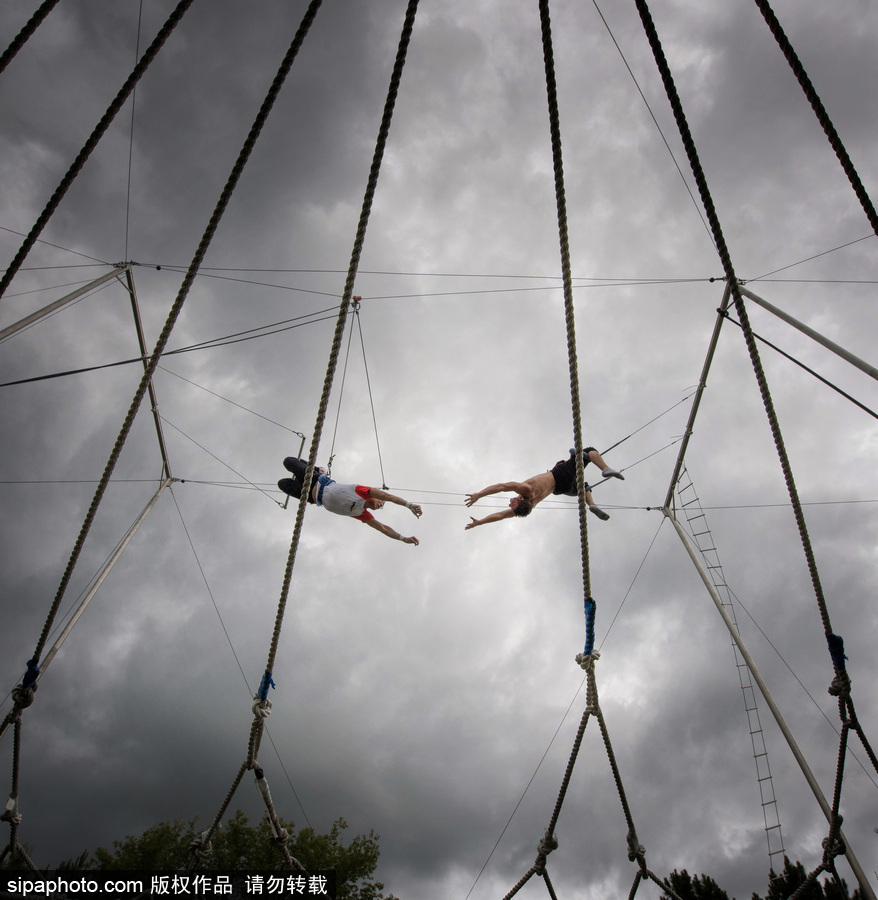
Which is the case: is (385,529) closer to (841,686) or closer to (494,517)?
(494,517)

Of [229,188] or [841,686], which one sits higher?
[229,188]

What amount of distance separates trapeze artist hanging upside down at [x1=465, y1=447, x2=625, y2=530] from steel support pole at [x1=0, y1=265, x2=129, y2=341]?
528 centimetres

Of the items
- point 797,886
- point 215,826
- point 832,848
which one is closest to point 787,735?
point 832,848

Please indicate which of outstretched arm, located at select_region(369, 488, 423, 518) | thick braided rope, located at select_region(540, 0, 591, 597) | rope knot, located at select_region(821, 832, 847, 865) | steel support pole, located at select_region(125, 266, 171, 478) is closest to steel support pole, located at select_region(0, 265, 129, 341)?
steel support pole, located at select_region(125, 266, 171, 478)

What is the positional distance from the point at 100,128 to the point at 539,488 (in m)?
6.75

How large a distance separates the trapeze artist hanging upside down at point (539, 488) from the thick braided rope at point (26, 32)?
6169 mm

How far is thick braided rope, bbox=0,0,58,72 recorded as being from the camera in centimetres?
290

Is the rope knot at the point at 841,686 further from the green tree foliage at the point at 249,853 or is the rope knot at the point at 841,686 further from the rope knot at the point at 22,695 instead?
the green tree foliage at the point at 249,853

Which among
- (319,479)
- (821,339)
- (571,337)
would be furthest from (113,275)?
(821,339)

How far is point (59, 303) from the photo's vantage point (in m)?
6.50

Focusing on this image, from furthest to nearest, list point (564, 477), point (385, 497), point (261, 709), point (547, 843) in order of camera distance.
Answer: point (564, 477) < point (385, 497) < point (547, 843) < point (261, 709)

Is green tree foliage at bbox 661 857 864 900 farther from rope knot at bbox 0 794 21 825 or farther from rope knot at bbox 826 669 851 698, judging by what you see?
rope knot at bbox 0 794 21 825

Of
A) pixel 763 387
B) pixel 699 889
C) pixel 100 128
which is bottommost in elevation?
pixel 699 889

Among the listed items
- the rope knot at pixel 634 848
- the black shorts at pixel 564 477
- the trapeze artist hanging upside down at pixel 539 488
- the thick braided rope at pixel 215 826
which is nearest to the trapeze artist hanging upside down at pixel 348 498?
the trapeze artist hanging upside down at pixel 539 488
